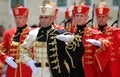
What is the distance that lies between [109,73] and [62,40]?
331cm

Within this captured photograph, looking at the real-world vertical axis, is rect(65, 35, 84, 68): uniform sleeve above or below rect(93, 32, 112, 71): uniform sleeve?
above

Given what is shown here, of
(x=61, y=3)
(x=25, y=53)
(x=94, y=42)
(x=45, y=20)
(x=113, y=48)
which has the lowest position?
(x=61, y=3)

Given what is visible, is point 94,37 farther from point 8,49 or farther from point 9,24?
point 9,24

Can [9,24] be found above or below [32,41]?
below

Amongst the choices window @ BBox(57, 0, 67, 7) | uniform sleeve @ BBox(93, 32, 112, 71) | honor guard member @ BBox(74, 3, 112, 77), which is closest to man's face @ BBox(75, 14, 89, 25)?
honor guard member @ BBox(74, 3, 112, 77)

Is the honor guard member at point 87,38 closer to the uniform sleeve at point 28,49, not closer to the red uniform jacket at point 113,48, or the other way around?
the red uniform jacket at point 113,48

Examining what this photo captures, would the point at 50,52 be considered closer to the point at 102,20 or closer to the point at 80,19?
the point at 80,19

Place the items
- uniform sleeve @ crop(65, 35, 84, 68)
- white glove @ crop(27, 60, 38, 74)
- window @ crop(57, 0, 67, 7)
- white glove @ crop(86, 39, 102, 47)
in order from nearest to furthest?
uniform sleeve @ crop(65, 35, 84, 68) < white glove @ crop(27, 60, 38, 74) < white glove @ crop(86, 39, 102, 47) < window @ crop(57, 0, 67, 7)

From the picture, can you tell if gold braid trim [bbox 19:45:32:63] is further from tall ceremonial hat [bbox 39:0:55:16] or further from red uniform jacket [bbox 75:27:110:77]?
red uniform jacket [bbox 75:27:110:77]

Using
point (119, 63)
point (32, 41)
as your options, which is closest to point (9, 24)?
point (119, 63)

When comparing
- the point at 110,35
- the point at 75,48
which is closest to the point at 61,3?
the point at 110,35

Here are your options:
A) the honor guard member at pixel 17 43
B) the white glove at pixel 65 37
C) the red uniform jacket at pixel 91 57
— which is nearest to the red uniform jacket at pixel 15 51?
the honor guard member at pixel 17 43

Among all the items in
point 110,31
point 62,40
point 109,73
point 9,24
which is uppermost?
point 62,40

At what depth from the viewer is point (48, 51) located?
9398 mm
